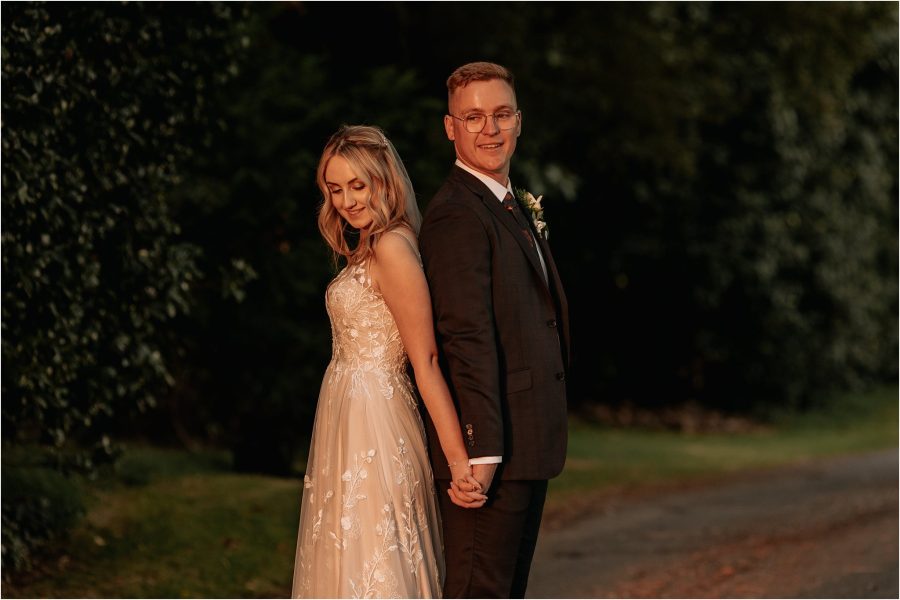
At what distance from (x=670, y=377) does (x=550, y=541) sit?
11550 millimetres

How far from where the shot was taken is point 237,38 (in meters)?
8.53

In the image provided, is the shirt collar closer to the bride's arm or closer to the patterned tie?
the patterned tie

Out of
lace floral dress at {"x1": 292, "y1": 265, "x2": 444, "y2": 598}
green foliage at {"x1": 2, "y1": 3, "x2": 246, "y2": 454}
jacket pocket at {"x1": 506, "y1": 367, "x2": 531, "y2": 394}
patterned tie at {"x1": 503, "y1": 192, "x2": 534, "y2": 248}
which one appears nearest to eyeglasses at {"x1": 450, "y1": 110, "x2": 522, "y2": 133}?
patterned tie at {"x1": 503, "y1": 192, "x2": 534, "y2": 248}

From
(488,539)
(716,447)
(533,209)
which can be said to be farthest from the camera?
(716,447)

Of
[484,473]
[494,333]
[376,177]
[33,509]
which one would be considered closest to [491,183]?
[376,177]

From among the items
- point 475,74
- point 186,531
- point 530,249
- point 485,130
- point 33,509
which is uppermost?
point 475,74

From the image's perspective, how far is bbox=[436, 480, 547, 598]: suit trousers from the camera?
4.62 meters

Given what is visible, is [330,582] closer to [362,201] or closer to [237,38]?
[362,201]

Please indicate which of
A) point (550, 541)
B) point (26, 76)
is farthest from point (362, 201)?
point (550, 541)

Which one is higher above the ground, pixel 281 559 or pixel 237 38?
pixel 237 38

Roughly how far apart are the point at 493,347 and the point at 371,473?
2.35ft

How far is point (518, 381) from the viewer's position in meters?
4.63

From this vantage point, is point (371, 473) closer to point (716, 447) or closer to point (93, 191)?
point (93, 191)

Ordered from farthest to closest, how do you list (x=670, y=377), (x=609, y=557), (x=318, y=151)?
(x=670, y=377)
(x=318, y=151)
(x=609, y=557)
